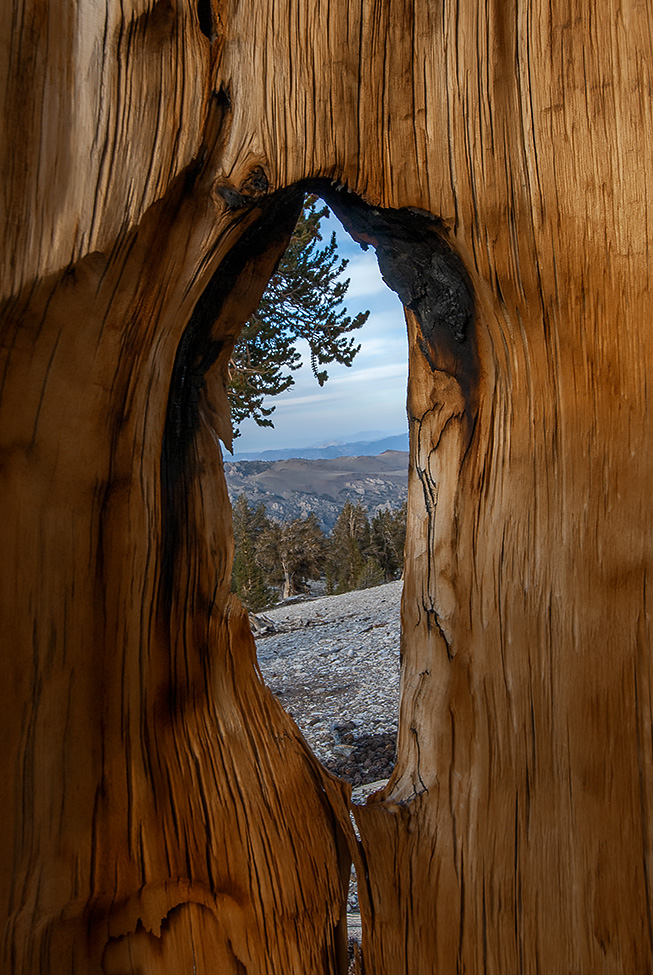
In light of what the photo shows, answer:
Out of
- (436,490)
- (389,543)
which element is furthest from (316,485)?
(436,490)

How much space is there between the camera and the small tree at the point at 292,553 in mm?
20250

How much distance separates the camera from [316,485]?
92688 mm

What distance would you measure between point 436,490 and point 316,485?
9167cm

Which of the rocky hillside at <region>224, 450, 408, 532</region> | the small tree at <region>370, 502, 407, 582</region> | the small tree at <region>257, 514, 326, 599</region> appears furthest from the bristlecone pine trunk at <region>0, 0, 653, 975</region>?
the rocky hillside at <region>224, 450, 408, 532</region>

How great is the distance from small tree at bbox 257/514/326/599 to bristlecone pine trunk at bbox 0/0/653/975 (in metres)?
19.2

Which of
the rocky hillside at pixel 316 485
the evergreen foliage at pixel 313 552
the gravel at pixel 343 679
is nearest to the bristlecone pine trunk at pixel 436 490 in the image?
the gravel at pixel 343 679

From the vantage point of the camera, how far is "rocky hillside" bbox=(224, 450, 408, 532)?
68.8m

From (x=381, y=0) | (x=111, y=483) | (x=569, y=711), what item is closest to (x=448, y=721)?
(x=569, y=711)

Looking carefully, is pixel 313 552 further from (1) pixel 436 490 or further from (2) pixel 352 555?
(1) pixel 436 490

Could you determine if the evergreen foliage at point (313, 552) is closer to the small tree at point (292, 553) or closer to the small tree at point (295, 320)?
the small tree at point (292, 553)

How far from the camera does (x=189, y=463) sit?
1.03 meters

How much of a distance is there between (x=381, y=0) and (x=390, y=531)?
70.4 feet

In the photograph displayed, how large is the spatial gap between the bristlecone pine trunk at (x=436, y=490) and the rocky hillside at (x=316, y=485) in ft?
196

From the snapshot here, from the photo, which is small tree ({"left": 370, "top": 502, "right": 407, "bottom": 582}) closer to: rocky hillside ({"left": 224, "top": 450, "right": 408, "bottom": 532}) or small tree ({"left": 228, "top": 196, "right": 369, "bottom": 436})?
small tree ({"left": 228, "top": 196, "right": 369, "bottom": 436})
